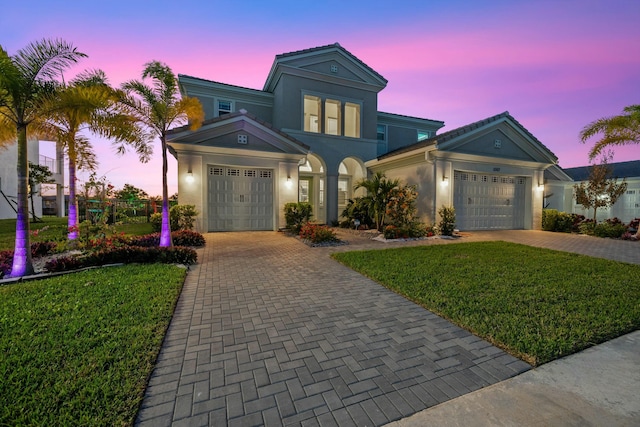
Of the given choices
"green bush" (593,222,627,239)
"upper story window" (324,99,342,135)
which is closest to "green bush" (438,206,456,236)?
"green bush" (593,222,627,239)

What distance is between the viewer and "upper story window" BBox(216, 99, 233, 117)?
588 inches

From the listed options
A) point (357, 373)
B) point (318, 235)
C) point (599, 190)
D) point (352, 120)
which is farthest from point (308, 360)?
point (599, 190)

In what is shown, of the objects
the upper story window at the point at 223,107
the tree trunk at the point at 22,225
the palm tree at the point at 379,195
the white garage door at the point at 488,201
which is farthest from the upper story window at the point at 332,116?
the tree trunk at the point at 22,225

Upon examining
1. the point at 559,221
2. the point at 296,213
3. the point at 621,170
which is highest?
the point at 621,170

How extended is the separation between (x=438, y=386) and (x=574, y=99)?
21433mm

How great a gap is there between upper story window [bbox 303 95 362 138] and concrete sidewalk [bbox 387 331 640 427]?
46.6ft

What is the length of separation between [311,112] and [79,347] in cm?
1619

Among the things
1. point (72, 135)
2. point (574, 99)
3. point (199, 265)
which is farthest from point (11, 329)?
point (574, 99)

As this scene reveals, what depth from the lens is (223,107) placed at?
49.5ft

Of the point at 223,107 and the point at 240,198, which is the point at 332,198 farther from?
the point at 223,107

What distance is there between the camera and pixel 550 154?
45.0 ft

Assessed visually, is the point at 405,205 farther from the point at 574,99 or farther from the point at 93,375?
the point at 574,99

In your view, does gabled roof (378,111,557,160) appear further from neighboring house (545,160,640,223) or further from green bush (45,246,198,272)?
green bush (45,246,198,272)

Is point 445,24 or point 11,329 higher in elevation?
point 445,24
